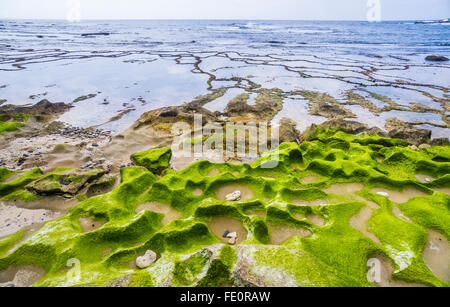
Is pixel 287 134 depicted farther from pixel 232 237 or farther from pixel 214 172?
pixel 232 237

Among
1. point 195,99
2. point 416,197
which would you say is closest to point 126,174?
point 416,197

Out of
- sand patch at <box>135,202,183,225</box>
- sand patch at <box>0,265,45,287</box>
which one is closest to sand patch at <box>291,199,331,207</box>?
sand patch at <box>135,202,183,225</box>

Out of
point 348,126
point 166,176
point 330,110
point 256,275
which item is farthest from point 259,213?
point 330,110

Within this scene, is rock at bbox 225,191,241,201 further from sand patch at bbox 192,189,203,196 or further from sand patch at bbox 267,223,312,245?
sand patch at bbox 267,223,312,245

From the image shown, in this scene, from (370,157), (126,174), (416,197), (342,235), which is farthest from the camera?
(370,157)

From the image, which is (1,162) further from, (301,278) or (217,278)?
(301,278)

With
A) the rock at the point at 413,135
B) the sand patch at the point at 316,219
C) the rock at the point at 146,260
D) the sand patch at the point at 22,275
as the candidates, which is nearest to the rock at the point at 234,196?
the sand patch at the point at 316,219

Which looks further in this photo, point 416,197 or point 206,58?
point 206,58
